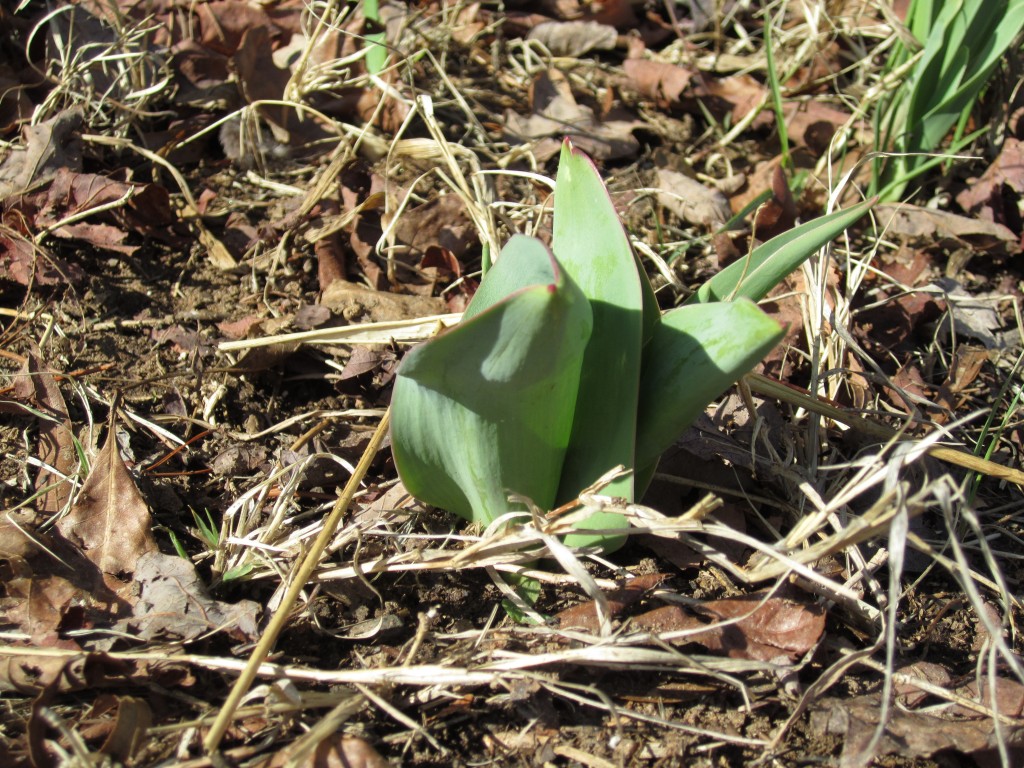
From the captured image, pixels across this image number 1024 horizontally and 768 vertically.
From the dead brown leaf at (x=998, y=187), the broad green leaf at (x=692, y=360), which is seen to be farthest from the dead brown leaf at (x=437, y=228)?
the dead brown leaf at (x=998, y=187)

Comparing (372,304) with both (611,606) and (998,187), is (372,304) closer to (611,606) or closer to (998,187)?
(611,606)

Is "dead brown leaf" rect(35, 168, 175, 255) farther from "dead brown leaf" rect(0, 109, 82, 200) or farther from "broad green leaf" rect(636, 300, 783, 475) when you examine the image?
"broad green leaf" rect(636, 300, 783, 475)

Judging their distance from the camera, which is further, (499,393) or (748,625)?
(748,625)

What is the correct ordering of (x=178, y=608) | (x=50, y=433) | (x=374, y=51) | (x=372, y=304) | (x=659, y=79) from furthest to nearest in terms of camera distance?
(x=659, y=79)
(x=374, y=51)
(x=372, y=304)
(x=50, y=433)
(x=178, y=608)

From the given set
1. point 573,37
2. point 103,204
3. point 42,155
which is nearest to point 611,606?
point 103,204

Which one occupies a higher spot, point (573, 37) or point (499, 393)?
point (573, 37)

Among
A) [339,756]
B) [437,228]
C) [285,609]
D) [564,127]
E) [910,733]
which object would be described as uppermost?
[564,127]

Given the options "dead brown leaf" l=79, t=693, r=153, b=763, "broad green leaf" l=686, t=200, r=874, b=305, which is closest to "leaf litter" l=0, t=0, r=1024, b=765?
"dead brown leaf" l=79, t=693, r=153, b=763
